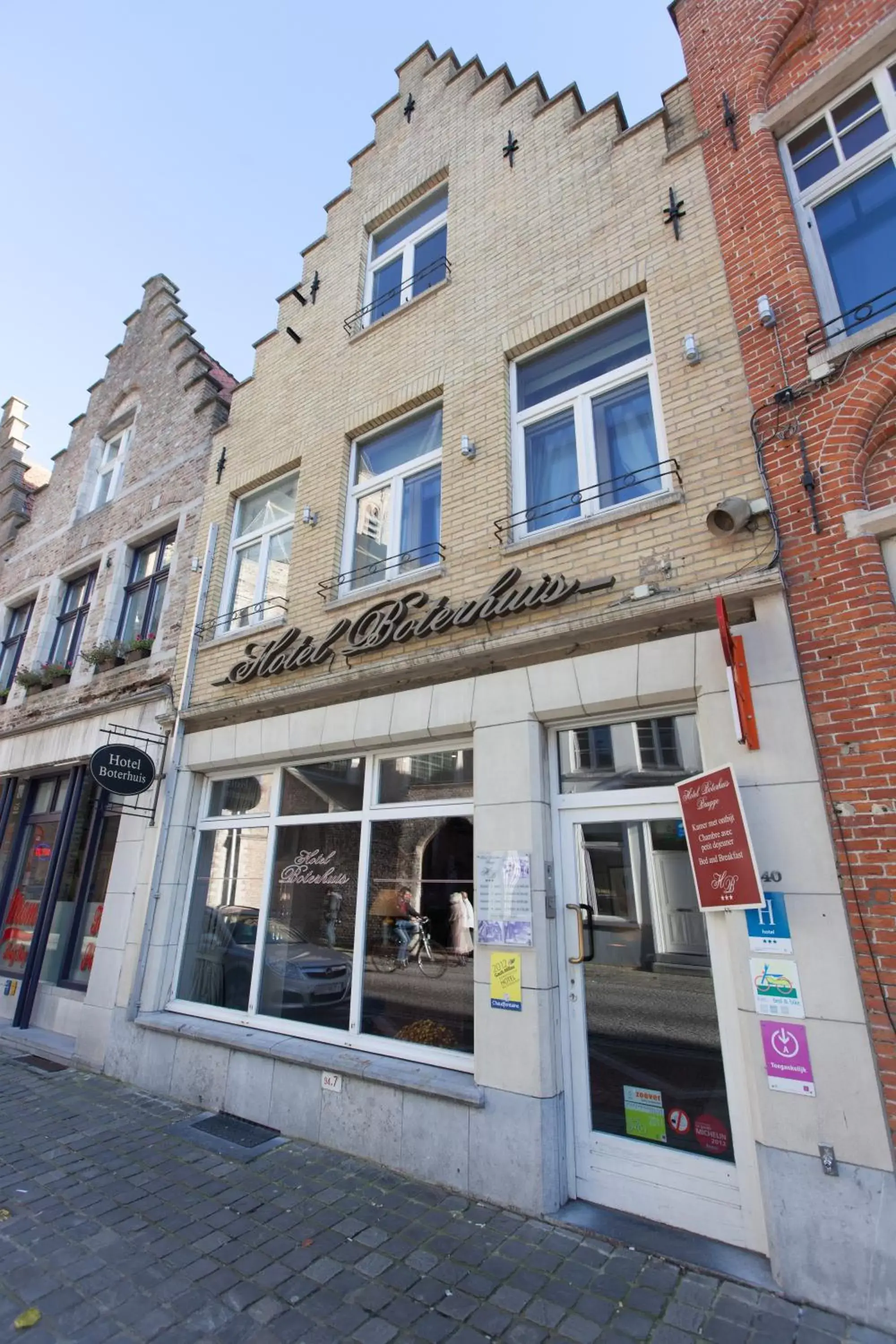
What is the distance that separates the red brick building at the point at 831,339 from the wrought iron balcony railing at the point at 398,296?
10.2ft

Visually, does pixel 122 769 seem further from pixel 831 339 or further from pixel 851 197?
pixel 851 197

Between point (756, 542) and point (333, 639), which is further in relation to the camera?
point (333, 639)

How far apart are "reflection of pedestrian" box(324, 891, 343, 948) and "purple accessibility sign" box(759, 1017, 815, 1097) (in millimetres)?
3834

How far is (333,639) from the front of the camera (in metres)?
6.52

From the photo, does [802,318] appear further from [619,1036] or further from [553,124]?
[619,1036]

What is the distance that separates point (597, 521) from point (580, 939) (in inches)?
131

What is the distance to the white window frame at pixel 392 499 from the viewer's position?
6.64m

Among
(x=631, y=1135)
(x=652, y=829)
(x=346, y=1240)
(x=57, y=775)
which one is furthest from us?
(x=57, y=775)

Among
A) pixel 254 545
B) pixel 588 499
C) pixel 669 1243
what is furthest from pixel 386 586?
pixel 669 1243

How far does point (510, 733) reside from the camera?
16.7ft

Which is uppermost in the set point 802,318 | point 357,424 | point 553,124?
point 553,124

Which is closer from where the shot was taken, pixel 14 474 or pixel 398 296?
pixel 398 296

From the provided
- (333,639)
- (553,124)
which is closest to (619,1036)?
(333,639)

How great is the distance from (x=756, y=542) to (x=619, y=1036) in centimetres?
363
